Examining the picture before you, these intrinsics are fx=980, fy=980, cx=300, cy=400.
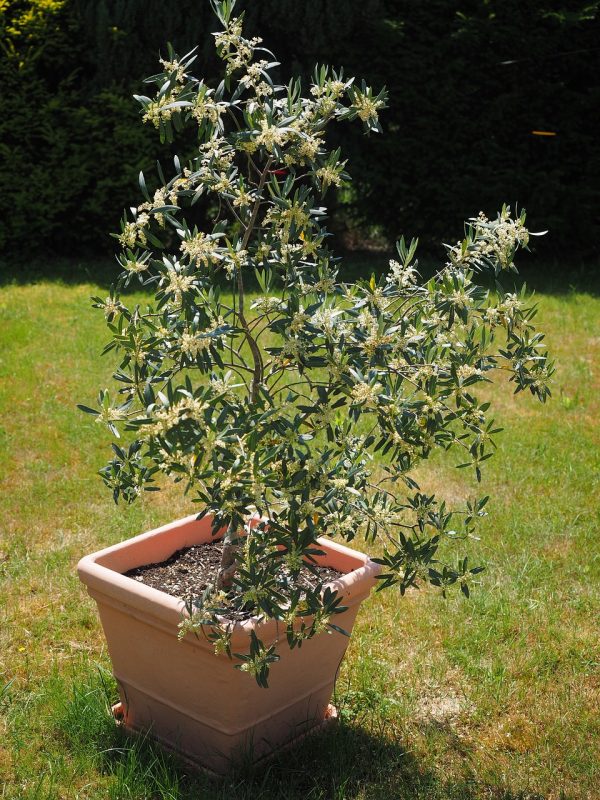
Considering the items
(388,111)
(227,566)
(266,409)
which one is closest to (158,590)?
(227,566)

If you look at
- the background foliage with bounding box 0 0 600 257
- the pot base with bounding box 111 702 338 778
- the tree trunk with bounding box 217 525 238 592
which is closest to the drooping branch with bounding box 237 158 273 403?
the tree trunk with bounding box 217 525 238 592

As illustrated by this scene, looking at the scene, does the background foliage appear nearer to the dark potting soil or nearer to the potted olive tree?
the dark potting soil

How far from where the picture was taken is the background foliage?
7.73 m

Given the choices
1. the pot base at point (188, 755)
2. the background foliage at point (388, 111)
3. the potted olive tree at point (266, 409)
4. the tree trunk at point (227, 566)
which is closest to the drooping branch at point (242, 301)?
the potted olive tree at point (266, 409)

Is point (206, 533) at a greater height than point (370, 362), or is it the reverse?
point (370, 362)

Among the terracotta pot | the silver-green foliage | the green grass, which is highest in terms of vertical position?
the silver-green foliage

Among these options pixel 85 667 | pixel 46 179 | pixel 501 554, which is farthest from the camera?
pixel 46 179

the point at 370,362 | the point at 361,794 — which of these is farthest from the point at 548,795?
the point at 370,362

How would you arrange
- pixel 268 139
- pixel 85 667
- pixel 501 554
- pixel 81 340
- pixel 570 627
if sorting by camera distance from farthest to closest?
1. pixel 81 340
2. pixel 501 554
3. pixel 570 627
4. pixel 85 667
5. pixel 268 139

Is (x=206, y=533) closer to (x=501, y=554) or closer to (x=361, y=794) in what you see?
(x=361, y=794)

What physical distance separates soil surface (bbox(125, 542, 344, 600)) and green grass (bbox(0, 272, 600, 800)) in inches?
14.6

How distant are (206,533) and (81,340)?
127 inches

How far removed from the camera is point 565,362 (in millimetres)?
6266

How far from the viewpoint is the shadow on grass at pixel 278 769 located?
2.60 metres
